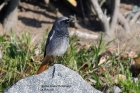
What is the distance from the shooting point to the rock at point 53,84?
16.0 ft

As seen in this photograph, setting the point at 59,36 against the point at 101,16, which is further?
the point at 101,16

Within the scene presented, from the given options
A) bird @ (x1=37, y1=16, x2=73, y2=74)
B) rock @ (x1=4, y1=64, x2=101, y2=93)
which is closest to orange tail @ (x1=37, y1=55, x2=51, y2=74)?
bird @ (x1=37, y1=16, x2=73, y2=74)

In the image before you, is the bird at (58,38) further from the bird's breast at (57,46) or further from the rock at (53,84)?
the rock at (53,84)

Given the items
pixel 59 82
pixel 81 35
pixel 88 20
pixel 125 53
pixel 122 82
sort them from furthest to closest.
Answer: pixel 88 20 < pixel 81 35 < pixel 125 53 < pixel 122 82 < pixel 59 82

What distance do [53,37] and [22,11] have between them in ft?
9.16

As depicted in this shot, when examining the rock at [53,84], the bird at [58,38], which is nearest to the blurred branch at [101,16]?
the bird at [58,38]

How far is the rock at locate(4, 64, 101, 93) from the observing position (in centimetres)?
488

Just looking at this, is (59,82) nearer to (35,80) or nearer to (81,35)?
(35,80)

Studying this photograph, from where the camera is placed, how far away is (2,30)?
8.40 metres

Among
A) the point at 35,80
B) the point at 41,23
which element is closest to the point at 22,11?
the point at 41,23

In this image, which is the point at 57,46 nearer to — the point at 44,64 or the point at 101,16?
the point at 44,64

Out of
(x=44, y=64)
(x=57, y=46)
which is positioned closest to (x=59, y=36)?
(x=57, y=46)

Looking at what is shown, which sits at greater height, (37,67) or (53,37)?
(53,37)

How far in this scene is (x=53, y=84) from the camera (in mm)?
4887
